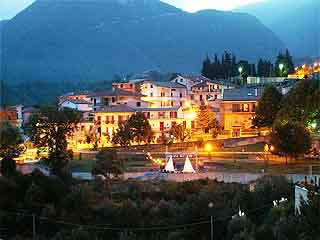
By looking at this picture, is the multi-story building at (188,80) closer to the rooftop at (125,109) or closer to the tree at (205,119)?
the rooftop at (125,109)

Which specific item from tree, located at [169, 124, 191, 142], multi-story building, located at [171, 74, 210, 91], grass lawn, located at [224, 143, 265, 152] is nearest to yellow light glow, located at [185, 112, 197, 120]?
tree, located at [169, 124, 191, 142]

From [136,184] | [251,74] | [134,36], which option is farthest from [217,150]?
[134,36]

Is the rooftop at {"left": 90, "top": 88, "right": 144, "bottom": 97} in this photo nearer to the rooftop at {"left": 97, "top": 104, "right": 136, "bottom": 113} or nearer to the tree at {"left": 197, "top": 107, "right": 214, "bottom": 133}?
the rooftop at {"left": 97, "top": 104, "right": 136, "bottom": 113}

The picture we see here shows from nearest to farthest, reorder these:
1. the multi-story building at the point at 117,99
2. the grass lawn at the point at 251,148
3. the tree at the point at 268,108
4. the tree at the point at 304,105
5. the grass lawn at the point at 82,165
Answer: the grass lawn at the point at 82,165
the tree at the point at 304,105
the grass lawn at the point at 251,148
the tree at the point at 268,108
the multi-story building at the point at 117,99

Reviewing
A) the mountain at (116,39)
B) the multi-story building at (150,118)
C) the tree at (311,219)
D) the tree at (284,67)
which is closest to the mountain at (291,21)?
the mountain at (116,39)

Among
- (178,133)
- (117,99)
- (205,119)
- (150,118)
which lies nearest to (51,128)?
(178,133)

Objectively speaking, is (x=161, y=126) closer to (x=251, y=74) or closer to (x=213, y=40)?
(x=251, y=74)

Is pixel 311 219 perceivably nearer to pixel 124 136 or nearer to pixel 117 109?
pixel 124 136
